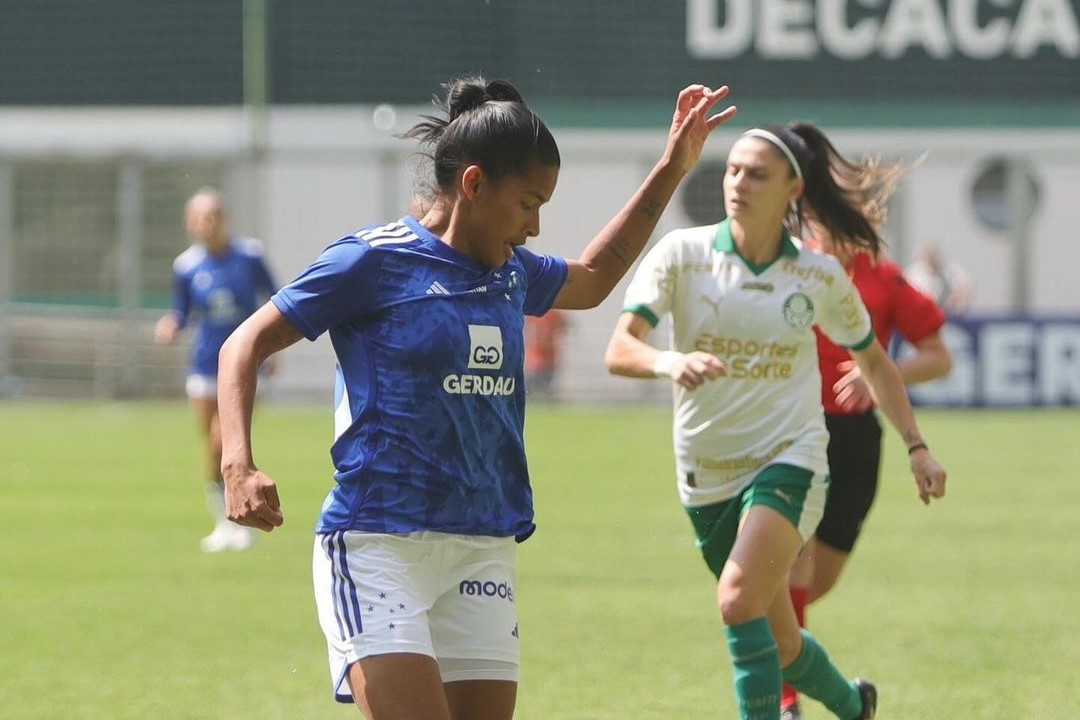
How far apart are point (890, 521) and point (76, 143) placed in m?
18.9

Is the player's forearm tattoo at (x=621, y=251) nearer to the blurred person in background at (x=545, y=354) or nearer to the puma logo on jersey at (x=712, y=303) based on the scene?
the puma logo on jersey at (x=712, y=303)

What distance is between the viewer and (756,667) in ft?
19.6

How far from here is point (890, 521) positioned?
46.5ft

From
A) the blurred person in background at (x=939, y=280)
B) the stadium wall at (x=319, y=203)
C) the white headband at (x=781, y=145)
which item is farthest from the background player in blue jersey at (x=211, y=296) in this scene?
the blurred person in background at (x=939, y=280)

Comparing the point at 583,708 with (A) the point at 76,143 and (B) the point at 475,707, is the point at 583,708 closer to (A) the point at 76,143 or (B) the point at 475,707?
(B) the point at 475,707

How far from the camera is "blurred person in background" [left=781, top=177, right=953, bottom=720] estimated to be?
7.26 m

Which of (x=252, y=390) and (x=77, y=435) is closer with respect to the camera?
(x=252, y=390)

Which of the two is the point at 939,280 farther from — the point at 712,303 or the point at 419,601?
the point at 419,601

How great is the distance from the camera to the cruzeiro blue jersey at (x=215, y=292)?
13828mm

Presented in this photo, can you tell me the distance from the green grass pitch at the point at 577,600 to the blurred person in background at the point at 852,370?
599 millimetres

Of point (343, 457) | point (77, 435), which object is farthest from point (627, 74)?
point (343, 457)

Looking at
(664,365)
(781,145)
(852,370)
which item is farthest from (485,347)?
(852,370)

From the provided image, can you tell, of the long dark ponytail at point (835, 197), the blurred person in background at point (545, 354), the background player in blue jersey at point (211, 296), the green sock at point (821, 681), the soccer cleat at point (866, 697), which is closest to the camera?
the green sock at point (821, 681)

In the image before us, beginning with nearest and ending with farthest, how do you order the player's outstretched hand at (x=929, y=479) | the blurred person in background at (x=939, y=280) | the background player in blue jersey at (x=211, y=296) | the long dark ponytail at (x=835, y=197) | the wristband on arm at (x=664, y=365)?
the wristband on arm at (x=664, y=365)
the player's outstretched hand at (x=929, y=479)
the long dark ponytail at (x=835, y=197)
the background player in blue jersey at (x=211, y=296)
the blurred person in background at (x=939, y=280)
